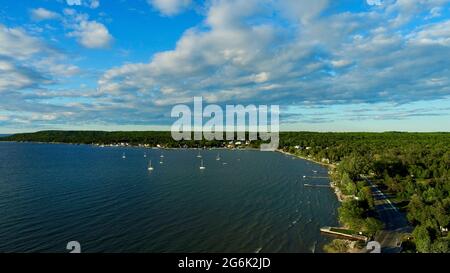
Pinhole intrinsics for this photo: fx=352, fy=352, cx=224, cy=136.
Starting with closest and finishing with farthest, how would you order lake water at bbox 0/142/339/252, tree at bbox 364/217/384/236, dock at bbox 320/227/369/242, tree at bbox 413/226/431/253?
tree at bbox 413/226/431/253
lake water at bbox 0/142/339/252
tree at bbox 364/217/384/236
dock at bbox 320/227/369/242

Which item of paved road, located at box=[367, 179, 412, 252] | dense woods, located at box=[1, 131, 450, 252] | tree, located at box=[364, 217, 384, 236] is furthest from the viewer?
tree, located at box=[364, 217, 384, 236]

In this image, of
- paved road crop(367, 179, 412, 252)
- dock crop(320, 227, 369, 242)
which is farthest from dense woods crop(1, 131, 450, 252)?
paved road crop(367, 179, 412, 252)

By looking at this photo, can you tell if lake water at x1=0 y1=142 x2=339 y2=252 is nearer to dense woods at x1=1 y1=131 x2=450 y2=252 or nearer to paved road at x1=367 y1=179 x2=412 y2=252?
dense woods at x1=1 y1=131 x2=450 y2=252

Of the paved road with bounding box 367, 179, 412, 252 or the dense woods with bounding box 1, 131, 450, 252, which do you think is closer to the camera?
the paved road with bounding box 367, 179, 412, 252

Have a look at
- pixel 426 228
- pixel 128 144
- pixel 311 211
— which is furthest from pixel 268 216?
pixel 128 144

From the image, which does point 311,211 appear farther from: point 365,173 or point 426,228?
point 365,173

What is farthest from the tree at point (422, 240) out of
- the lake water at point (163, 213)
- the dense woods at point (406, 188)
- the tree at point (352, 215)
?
the lake water at point (163, 213)

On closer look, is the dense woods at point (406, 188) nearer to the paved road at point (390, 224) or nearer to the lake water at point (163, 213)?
the paved road at point (390, 224)
